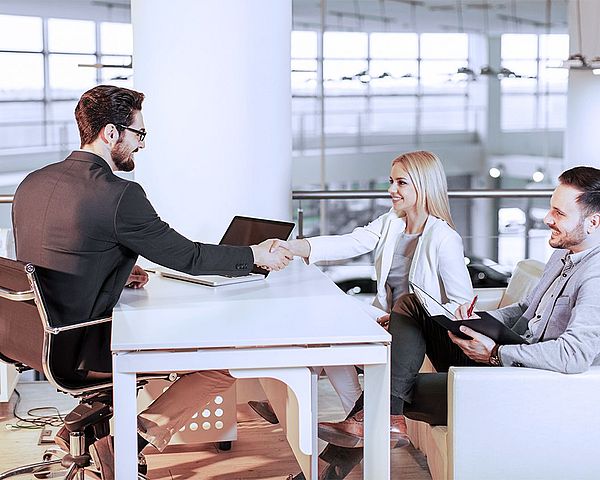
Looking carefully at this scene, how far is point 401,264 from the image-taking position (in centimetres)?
385

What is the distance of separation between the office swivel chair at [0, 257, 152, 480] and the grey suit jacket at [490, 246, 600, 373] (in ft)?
3.92

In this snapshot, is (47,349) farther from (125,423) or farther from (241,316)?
(241,316)

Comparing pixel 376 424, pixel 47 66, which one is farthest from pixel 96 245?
pixel 47 66

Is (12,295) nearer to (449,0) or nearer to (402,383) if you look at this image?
(402,383)

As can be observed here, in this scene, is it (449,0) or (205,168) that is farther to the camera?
(449,0)

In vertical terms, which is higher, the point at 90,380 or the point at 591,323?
the point at 591,323

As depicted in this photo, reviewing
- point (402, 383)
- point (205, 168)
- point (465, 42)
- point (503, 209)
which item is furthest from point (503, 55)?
point (402, 383)

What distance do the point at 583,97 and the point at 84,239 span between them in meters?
8.80

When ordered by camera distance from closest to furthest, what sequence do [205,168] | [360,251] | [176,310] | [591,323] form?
[591,323]
[176,310]
[360,251]
[205,168]

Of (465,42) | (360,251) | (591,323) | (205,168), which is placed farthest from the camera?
(465,42)

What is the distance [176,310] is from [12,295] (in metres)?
0.45

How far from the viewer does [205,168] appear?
14.3ft

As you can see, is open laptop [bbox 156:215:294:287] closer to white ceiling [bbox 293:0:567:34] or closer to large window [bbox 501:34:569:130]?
white ceiling [bbox 293:0:567:34]

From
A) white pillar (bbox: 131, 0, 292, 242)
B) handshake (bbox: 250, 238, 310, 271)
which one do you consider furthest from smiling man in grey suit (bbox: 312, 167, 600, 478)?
white pillar (bbox: 131, 0, 292, 242)
